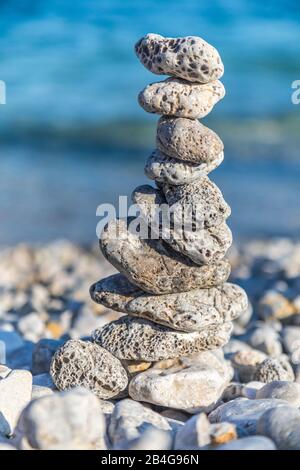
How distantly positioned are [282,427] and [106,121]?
1395 centimetres

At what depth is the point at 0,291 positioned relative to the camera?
26.2 feet

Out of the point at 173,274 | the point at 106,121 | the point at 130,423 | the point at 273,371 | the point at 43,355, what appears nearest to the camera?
the point at 130,423

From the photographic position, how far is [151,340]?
14.1 feet

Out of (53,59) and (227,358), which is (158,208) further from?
(53,59)

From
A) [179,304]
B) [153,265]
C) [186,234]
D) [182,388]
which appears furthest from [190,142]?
[182,388]

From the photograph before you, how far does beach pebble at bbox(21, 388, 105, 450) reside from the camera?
2.94 m

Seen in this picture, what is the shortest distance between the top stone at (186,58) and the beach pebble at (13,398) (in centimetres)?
180

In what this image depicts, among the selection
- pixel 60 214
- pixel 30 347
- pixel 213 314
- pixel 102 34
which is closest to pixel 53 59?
pixel 102 34

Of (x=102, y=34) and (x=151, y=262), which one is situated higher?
(x=102, y=34)

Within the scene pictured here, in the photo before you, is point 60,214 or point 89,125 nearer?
point 60,214

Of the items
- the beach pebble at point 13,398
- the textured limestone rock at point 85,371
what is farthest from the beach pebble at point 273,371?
the beach pebble at point 13,398

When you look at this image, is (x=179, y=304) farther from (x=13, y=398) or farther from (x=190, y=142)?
(x=13, y=398)

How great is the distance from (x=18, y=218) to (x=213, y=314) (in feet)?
24.0

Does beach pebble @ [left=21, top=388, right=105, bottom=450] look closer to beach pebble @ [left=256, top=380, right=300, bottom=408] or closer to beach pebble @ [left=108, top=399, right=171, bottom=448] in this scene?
beach pebble @ [left=108, top=399, right=171, bottom=448]
